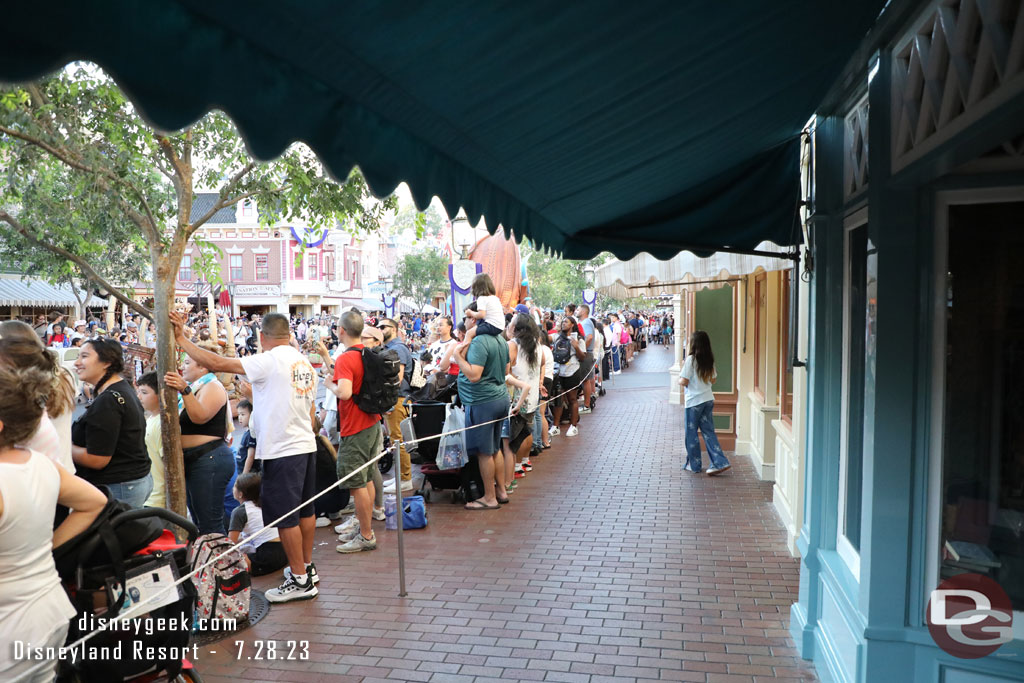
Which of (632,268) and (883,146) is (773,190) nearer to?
(883,146)

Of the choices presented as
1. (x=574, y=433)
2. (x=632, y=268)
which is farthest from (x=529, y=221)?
(x=574, y=433)

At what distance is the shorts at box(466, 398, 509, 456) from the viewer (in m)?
8.06

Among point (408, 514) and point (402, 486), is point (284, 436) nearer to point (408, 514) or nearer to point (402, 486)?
point (408, 514)

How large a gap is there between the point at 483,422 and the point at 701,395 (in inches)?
120

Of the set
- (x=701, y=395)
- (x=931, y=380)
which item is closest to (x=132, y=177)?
(x=931, y=380)

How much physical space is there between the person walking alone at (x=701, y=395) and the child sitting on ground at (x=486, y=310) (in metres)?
2.70

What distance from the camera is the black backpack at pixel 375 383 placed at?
6.28 meters

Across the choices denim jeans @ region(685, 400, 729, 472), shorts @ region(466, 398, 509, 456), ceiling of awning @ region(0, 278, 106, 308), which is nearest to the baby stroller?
shorts @ region(466, 398, 509, 456)

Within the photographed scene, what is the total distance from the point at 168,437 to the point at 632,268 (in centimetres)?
694

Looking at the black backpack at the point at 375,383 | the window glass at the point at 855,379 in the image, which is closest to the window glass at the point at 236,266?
the black backpack at the point at 375,383

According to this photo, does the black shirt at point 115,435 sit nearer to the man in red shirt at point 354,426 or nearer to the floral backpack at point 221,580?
the floral backpack at point 221,580

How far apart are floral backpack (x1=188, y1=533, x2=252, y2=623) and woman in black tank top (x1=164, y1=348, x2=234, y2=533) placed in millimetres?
864

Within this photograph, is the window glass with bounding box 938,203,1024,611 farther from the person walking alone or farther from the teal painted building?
the person walking alone

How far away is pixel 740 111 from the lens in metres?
3.61
